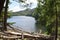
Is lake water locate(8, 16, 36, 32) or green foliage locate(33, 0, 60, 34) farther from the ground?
green foliage locate(33, 0, 60, 34)

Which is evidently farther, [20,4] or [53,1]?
[53,1]

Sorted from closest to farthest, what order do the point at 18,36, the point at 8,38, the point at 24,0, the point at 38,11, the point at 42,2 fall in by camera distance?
the point at 8,38, the point at 18,36, the point at 24,0, the point at 42,2, the point at 38,11

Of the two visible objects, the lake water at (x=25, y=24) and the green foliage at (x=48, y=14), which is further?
the lake water at (x=25, y=24)

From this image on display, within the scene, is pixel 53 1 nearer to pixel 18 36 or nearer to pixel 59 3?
pixel 59 3

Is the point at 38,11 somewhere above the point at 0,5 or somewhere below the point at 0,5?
below

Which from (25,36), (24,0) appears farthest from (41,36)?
(24,0)

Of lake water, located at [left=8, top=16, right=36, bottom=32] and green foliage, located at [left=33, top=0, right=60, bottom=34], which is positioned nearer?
green foliage, located at [left=33, top=0, right=60, bottom=34]

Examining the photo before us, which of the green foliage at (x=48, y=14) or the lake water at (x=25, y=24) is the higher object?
the green foliage at (x=48, y=14)

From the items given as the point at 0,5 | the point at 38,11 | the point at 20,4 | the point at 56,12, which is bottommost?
the point at 38,11

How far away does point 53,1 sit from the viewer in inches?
698

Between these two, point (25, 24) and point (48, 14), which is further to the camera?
point (25, 24)

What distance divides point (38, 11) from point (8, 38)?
20.3 meters

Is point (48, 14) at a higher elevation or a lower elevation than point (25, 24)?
higher

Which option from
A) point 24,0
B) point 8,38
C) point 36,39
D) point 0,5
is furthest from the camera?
point 24,0
